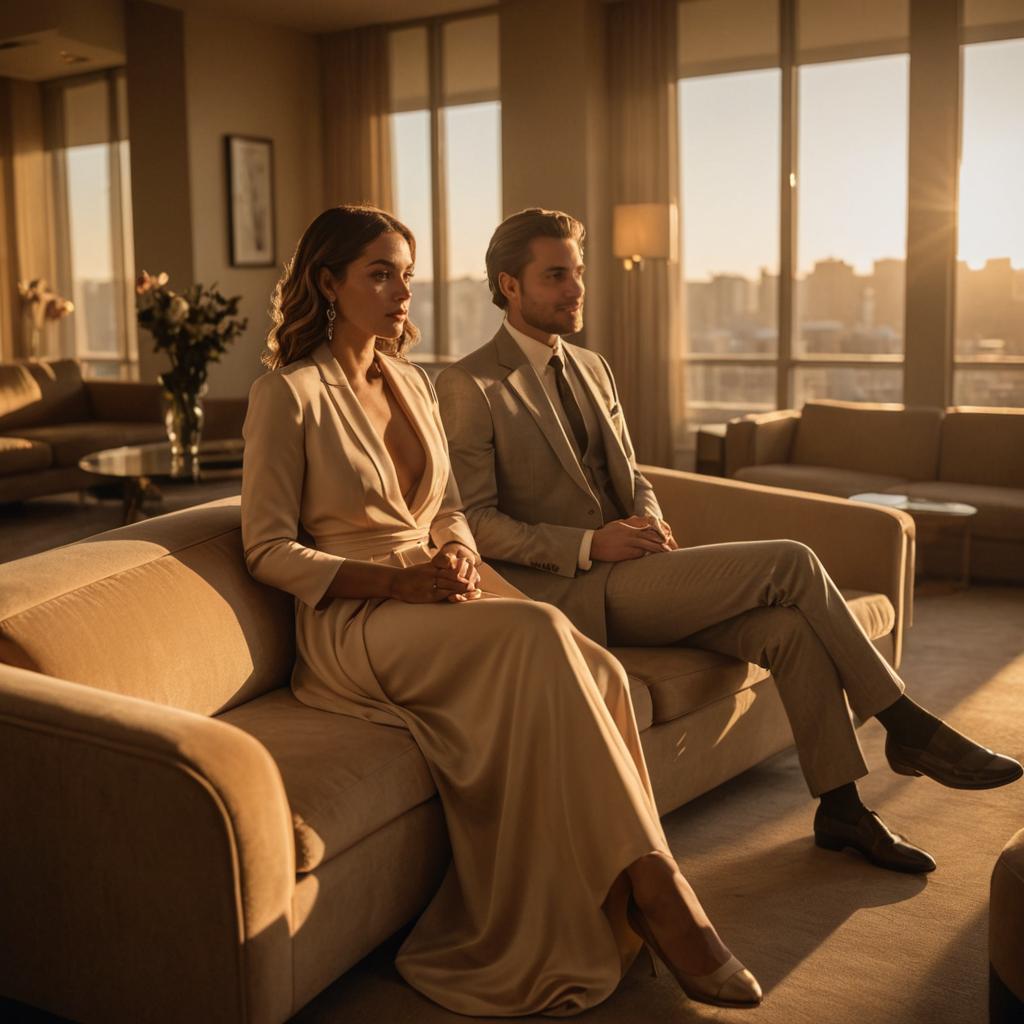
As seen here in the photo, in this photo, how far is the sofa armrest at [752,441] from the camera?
693 cm

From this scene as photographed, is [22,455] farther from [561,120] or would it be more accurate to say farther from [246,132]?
[561,120]

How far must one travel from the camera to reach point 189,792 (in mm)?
1760

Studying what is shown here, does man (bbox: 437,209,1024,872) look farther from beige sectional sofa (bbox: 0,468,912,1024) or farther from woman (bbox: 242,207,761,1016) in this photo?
woman (bbox: 242,207,761,1016)

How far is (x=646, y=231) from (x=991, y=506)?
9.67 feet

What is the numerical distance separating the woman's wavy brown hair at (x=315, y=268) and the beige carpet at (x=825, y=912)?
1262 millimetres

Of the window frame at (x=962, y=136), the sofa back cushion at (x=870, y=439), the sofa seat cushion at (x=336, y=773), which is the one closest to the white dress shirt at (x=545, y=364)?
the sofa seat cushion at (x=336, y=773)

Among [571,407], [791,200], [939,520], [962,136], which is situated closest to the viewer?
[571,407]

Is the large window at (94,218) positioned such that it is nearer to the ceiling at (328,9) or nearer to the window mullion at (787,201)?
the ceiling at (328,9)

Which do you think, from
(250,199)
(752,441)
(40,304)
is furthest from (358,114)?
(752,441)

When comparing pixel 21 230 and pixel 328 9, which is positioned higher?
pixel 328 9

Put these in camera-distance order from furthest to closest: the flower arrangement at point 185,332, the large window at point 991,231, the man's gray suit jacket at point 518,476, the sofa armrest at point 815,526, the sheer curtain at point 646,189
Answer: the sheer curtain at point 646,189
the large window at point 991,231
the flower arrangement at point 185,332
the sofa armrest at point 815,526
the man's gray suit jacket at point 518,476

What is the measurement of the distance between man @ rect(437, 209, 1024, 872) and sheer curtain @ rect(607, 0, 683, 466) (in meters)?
5.53

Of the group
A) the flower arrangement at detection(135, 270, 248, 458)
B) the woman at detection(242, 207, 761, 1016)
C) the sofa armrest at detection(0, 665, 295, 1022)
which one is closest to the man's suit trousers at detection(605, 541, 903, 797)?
the woman at detection(242, 207, 761, 1016)

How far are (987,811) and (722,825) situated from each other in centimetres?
65
